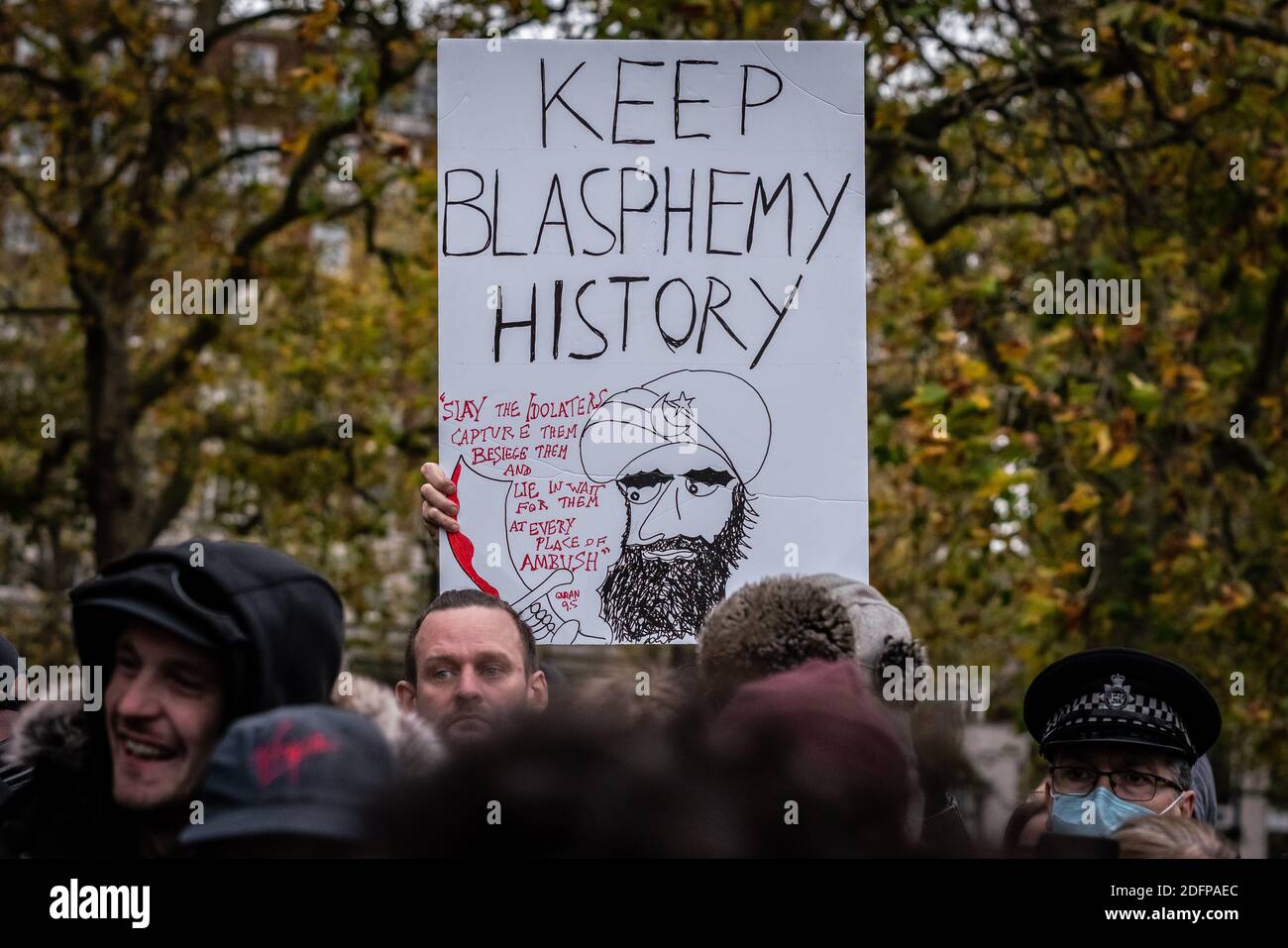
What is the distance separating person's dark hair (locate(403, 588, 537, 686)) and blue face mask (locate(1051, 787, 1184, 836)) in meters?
0.92

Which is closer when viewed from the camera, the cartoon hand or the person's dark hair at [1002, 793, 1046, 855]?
the person's dark hair at [1002, 793, 1046, 855]

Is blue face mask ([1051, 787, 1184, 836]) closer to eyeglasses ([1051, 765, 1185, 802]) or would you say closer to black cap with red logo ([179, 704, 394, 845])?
eyeglasses ([1051, 765, 1185, 802])

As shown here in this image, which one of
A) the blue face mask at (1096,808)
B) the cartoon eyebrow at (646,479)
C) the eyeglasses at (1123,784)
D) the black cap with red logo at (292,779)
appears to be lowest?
the blue face mask at (1096,808)

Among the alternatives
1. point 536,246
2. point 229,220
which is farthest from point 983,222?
point 536,246

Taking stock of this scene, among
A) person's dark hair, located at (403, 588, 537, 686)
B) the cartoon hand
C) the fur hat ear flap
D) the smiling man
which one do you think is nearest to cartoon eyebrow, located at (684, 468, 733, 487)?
the smiling man

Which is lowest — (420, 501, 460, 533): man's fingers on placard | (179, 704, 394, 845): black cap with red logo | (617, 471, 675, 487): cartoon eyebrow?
(179, 704, 394, 845): black cap with red logo

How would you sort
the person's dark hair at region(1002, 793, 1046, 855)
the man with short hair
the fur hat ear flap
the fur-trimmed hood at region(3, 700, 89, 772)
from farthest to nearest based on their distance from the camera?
1. the man with short hair
2. the person's dark hair at region(1002, 793, 1046, 855)
3. the fur hat ear flap
4. the fur-trimmed hood at region(3, 700, 89, 772)

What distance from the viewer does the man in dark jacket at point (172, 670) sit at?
5.17 ft

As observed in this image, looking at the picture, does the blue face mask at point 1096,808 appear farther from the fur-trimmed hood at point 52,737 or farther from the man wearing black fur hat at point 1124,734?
the fur-trimmed hood at point 52,737

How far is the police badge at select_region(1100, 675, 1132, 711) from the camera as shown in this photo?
2.65 meters

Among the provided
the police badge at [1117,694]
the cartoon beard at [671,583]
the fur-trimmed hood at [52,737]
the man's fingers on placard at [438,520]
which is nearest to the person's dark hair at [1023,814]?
the police badge at [1117,694]

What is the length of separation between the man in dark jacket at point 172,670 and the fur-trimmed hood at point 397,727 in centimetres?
4

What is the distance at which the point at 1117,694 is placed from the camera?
2.66 meters

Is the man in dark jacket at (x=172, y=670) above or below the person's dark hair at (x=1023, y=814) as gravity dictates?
above
